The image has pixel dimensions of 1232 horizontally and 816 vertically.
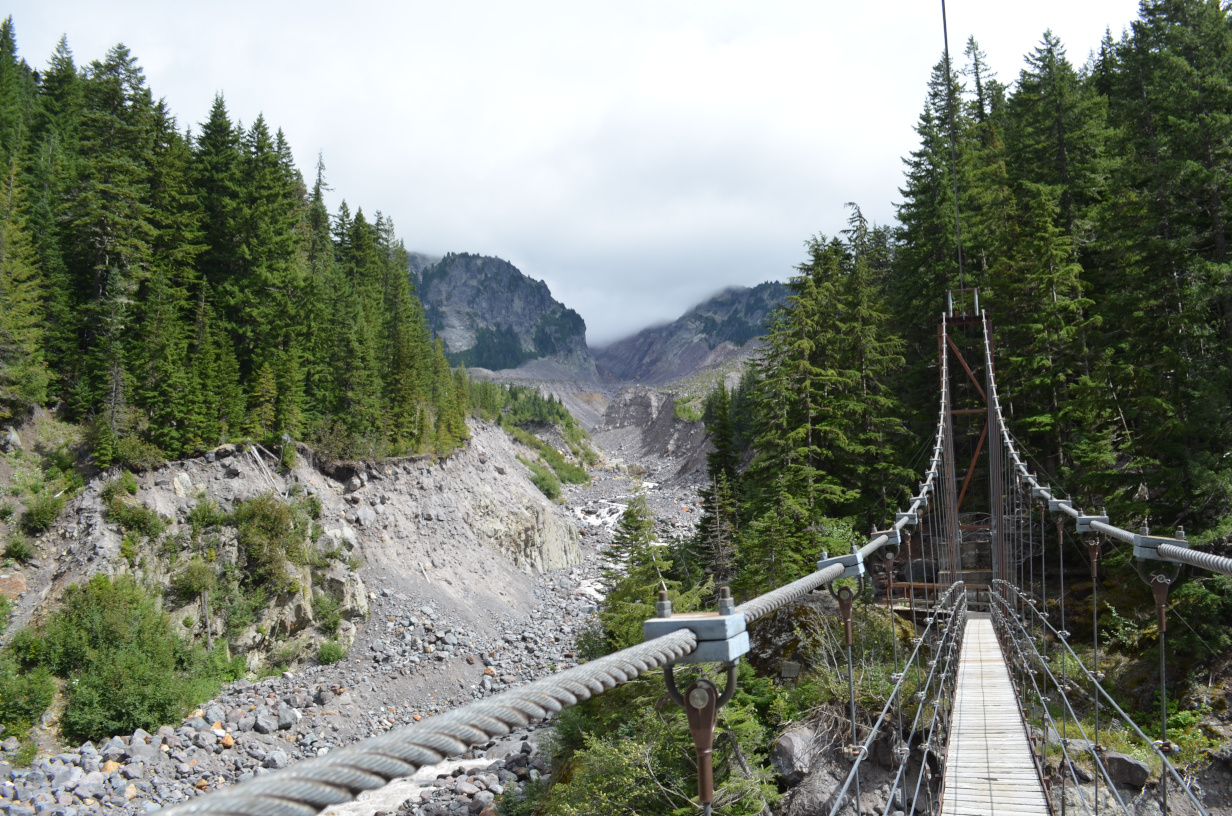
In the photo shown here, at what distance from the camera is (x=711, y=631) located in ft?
6.95

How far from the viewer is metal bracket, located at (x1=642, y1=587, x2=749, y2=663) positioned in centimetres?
208

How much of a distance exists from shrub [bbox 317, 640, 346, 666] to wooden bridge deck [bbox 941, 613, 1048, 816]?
22.5 meters

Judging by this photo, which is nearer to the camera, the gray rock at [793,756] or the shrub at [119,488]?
the gray rock at [793,756]

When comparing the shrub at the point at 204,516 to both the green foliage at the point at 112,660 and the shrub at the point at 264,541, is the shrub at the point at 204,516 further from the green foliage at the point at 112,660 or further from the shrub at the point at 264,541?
the green foliage at the point at 112,660

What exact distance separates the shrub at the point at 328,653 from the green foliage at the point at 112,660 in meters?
4.25

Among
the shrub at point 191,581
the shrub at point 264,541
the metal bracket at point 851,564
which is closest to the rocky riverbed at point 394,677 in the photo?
the shrub at point 264,541

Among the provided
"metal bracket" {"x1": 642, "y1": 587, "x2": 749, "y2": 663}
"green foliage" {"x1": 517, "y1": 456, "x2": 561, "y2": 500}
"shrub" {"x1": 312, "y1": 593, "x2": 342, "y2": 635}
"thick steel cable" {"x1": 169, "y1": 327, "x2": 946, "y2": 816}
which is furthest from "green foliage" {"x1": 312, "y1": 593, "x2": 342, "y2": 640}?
"green foliage" {"x1": 517, "y1": 456, "x2": 561, "y2": 500}

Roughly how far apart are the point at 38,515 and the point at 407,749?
2611cm

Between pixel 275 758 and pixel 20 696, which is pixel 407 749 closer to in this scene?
pixel 275 758

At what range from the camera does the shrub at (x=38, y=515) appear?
20.7 meters

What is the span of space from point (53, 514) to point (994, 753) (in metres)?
25.6

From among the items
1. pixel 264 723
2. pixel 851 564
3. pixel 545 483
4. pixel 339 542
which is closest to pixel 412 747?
pixel 851 564

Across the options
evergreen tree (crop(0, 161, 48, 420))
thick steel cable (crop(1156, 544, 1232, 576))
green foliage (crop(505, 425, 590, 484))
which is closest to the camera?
thick steel cable (crop(1156, 544, 1232, 576))

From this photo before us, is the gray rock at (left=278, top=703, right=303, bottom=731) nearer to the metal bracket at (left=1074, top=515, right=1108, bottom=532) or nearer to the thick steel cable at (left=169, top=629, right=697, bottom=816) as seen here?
the metal bracket at (left=1074, top=515, right=1108, bottom=532)
